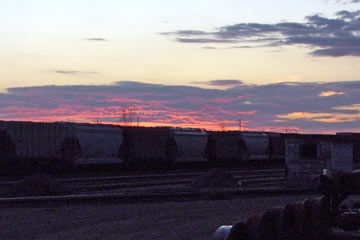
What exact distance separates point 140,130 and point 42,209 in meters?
28.6

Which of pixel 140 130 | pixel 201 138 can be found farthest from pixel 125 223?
pixel 201 138

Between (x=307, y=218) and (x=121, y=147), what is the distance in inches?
1499

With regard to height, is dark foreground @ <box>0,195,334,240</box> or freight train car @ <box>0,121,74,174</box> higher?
freight train car @ <box>0,121,74,174</box>

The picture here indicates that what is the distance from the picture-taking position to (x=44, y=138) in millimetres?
39594

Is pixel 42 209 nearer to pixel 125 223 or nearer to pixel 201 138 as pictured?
pixel 125 223

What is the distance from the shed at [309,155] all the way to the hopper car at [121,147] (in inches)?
39.5

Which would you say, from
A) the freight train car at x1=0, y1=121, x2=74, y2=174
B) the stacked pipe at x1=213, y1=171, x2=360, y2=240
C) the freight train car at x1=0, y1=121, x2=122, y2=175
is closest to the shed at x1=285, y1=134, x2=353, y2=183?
the freight train car at x1=0, y1=121, x2=122, y2=175

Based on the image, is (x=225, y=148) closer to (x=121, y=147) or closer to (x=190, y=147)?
(x=190, y=147)

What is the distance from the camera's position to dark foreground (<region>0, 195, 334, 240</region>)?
45.2 feet

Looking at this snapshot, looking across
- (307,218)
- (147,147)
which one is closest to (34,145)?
(147,147)

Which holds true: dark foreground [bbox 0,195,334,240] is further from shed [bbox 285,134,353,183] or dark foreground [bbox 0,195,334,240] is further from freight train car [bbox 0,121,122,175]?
freight train car [bbox 0,121,122,175]

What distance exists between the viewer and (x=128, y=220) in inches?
641

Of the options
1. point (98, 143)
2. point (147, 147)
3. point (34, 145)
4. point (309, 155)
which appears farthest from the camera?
point (147, 147)

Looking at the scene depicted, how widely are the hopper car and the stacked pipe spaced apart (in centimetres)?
2371
